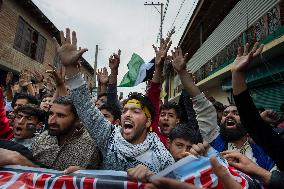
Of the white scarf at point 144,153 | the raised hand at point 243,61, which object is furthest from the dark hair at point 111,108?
the raised hand at point 243,61

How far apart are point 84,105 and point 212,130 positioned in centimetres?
132

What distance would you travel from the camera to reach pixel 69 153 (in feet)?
8.52

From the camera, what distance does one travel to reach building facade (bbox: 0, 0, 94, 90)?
41.3 ft

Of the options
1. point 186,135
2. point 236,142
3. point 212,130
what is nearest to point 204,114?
point 212,130

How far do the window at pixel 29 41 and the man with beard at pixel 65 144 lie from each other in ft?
39.6

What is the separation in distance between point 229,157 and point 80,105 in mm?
1231

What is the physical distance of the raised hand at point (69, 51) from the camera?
2.59 m

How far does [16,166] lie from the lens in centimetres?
207

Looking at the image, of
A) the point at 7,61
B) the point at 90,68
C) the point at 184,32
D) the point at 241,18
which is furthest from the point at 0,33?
the point at 90,68

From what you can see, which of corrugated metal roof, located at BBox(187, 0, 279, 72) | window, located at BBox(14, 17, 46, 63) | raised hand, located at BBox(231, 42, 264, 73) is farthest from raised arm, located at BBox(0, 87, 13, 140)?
window, located at BBox(14, 17, 46, 63)

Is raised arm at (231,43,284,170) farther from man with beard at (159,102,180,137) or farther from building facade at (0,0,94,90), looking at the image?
building facade at (0,0,94,90)

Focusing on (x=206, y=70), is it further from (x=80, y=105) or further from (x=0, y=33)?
(x=80, y=105)

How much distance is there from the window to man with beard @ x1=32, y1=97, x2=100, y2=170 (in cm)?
1206

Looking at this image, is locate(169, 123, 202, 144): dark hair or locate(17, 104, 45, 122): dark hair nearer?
locate(169, 123, 202, 144): dark hair
